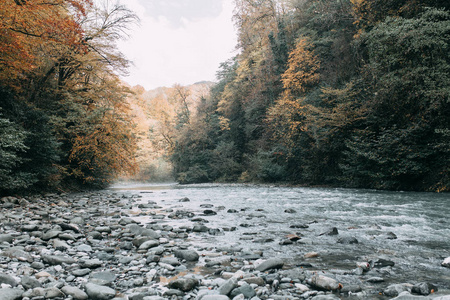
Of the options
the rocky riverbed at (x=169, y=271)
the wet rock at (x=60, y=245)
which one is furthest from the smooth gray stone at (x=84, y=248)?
the wet rock at (x=60, y=245)

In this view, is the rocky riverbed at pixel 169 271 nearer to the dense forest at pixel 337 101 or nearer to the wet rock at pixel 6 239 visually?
the wet rock at pixel 6 239

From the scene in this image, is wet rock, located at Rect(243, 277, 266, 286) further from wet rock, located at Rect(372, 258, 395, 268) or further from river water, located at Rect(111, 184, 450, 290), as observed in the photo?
wet rock, located at Rect(372, 258, 395, 268)

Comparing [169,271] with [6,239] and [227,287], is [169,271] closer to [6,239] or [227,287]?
[227,287]

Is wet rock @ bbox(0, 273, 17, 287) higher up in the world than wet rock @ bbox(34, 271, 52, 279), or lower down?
higher up

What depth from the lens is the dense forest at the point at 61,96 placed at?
8.49m

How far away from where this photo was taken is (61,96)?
13.7m

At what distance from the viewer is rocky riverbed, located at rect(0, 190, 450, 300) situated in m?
2.50

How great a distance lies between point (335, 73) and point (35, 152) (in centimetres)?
1786

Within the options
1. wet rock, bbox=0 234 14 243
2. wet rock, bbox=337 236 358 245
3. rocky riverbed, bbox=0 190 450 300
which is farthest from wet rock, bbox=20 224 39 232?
wet rock, bbox=337 236 358 245

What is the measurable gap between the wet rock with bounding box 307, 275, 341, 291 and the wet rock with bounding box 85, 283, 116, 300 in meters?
2.02

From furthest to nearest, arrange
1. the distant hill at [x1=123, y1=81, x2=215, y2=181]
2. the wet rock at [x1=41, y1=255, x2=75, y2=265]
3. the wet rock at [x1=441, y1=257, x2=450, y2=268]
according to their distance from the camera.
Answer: the distant hill at [x1=123, y1=81, x2=215, y2=181] → the wet rock at [x1=41, y1=255, x2=75, y2=265] → the wet rock at [x1=441, y1=257, x2=450, y2=268]

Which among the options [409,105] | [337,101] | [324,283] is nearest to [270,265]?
[324,283]

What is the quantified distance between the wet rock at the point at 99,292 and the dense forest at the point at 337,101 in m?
11.8

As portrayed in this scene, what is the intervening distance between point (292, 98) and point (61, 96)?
15.2m
